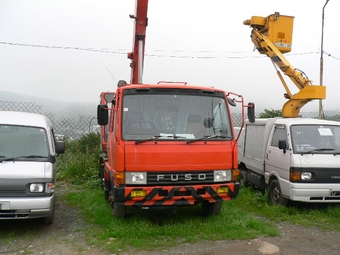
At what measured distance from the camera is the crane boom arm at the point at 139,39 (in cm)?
949

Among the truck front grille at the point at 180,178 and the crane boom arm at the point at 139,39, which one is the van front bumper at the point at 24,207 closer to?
the truck front grille at the point at 180,178

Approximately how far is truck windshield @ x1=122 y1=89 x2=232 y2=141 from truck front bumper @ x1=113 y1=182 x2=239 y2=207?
798 mm

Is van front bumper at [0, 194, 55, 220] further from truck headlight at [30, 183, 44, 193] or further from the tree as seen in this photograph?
the tree

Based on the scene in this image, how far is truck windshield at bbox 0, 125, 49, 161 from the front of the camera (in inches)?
241

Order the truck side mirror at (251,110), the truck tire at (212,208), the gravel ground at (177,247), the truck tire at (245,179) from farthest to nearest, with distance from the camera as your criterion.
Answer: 1. the truck tire at (245,179)
2. the truck tire at (212,208)
3. the truck side mirror at (251,110)
4. the gravel ground at (177,247)

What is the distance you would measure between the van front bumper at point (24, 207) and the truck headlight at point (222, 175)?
2667mm

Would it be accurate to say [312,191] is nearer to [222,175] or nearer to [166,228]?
[222,175]

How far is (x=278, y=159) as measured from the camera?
7.84m

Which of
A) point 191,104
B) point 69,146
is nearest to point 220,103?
point 191,104

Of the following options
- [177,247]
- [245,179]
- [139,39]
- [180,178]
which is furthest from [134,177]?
[139,39]

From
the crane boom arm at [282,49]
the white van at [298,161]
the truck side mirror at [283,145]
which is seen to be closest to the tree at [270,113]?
the crane boom arm at [282,49]

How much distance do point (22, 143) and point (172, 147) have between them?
2626 millimetres

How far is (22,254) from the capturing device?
5.11 meters

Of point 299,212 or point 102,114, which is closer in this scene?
point 102,114
